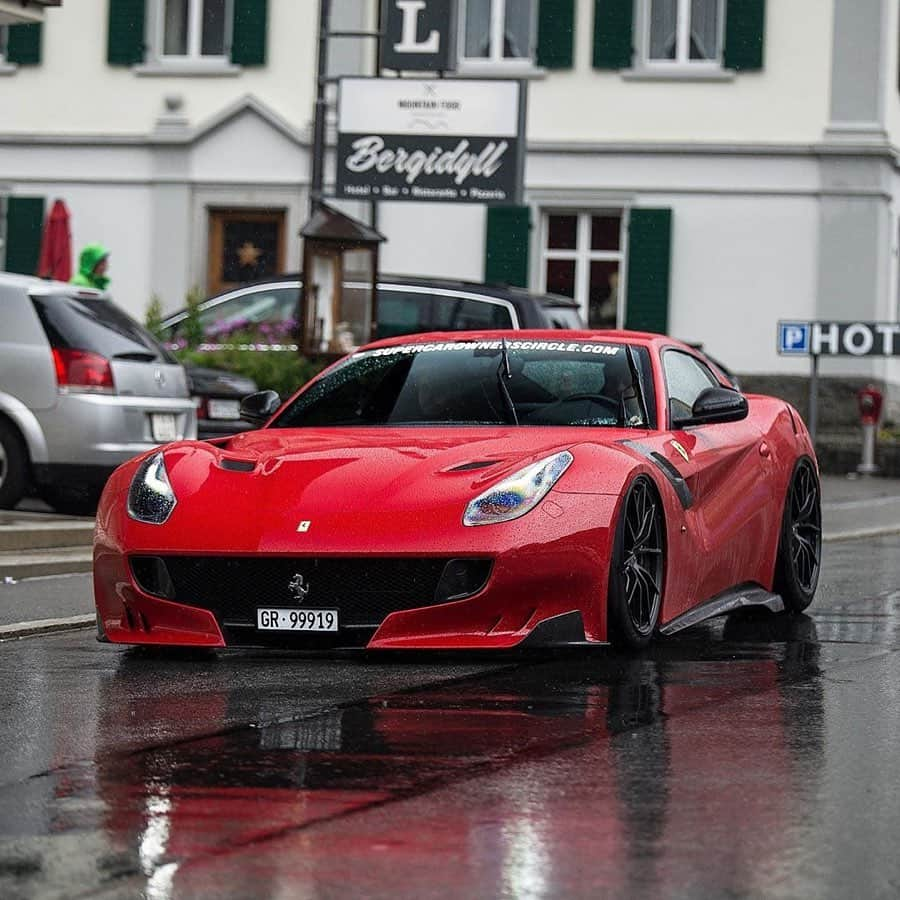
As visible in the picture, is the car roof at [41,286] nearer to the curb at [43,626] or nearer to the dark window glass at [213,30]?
the curb at [43,626]

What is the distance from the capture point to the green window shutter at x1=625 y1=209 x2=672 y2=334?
31.6 m

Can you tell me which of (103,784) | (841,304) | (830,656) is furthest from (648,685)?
(841,304)

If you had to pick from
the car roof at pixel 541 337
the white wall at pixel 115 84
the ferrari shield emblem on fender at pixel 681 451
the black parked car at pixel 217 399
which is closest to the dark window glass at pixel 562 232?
the white wall at pixel 115 84

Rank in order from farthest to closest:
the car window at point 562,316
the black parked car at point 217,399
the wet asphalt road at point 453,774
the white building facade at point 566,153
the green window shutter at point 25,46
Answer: the green window shutter at point 25,46
the white building facade at point 566,153
the car window at point 562,316
the black parked car at point 217,399
the wet asphalt road at point 453,774

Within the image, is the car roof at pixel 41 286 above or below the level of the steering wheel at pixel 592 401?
above

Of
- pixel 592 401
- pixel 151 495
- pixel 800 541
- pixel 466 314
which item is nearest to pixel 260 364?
pixel 466 314

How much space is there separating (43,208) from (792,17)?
1025cm

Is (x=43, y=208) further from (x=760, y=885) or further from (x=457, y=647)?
(x=760, y=885)

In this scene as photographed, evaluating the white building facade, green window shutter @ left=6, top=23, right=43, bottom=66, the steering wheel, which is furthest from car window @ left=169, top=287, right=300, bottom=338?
green window shutter @ left=6, top=23, right=43, bottom=66

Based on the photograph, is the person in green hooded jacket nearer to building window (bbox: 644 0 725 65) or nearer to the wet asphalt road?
the wet asphalt road

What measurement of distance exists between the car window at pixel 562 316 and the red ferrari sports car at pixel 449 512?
11.0 m

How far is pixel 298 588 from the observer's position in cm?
845

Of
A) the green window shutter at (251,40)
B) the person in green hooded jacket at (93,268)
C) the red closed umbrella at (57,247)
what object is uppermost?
the green window shutter at (251,40)

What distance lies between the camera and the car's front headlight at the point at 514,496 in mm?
8406
